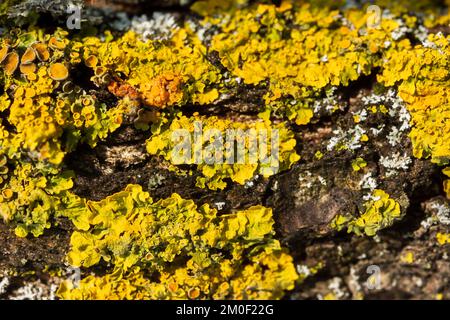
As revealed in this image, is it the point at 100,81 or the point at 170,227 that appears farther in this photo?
the point at 170,227

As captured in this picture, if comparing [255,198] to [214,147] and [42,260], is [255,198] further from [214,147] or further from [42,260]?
[42,260]

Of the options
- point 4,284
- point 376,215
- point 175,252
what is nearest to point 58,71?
point 175,252

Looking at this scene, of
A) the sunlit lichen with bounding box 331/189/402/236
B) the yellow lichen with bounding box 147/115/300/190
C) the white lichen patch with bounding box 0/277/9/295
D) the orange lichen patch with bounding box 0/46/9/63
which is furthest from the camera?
the white lichen patch with bounding box 0/277/9/295

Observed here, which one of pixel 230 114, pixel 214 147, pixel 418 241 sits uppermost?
pixel 230 114

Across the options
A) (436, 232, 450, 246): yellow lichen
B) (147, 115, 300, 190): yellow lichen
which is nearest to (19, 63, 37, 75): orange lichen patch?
(147, 115, 300, 190): yellow lichen

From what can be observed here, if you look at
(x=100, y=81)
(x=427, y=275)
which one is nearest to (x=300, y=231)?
(x=427, y=275)

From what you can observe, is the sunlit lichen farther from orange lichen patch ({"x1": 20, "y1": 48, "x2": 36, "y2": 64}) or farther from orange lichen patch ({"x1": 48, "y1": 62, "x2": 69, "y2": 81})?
Answer: orange lichen patch ({"x1": 20, "y1": 48, "x2": 36, "y2": 64})

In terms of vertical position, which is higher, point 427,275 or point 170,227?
point 170,227
